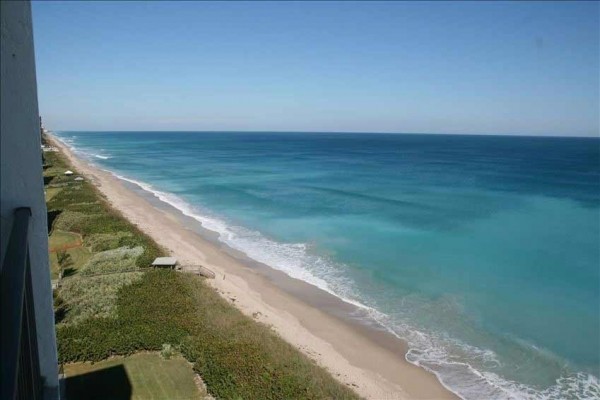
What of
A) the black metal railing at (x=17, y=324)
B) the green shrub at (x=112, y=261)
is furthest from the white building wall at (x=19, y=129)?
the green shrub at (x=112, y=261)

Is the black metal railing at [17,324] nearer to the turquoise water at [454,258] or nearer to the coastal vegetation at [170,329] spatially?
the coastal vegetation at [170,329]

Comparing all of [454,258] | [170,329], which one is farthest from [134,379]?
[454,258]

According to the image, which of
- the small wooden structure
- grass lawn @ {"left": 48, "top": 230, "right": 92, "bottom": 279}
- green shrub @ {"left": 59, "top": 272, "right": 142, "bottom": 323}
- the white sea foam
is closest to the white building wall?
green shrub @ {"left": 59, "top": 272, "right": 142, "bottom": 323}

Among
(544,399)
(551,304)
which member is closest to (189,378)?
(544,399)

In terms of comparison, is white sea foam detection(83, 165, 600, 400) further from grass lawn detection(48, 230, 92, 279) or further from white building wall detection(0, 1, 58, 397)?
white building wall detection(0, 1, 58, 397)

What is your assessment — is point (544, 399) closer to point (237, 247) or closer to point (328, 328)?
point (328, 328)

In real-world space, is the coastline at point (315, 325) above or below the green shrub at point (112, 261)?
→ below

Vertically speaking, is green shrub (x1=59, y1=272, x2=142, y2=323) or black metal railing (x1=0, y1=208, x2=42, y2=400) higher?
black metal railing (x1=0, y1=208, x2=42, y2=400)
